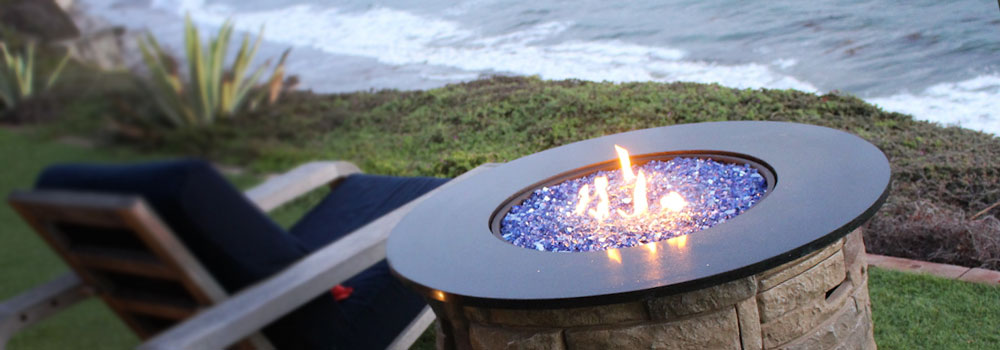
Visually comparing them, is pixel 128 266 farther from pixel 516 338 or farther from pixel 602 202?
pixel 602 202

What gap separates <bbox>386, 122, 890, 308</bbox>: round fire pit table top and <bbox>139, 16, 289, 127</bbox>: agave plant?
2.02 m

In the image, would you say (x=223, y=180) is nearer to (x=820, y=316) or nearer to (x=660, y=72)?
(x=820, y=316)

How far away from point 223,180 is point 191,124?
227 cm

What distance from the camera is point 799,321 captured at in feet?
4.80

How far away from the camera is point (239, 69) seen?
14.8 feet

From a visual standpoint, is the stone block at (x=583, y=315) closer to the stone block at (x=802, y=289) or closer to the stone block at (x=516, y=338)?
the stone block at (x=516, y=338)

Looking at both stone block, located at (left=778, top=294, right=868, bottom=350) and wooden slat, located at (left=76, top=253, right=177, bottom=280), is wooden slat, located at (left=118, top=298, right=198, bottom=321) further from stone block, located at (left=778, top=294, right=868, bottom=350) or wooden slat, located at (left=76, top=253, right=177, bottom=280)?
stone block, located at (left=778, top=294, right=868, bottom=350)

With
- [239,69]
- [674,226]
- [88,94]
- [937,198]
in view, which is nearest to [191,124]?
[88,94]

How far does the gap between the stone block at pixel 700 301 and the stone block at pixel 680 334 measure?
0.7 inches

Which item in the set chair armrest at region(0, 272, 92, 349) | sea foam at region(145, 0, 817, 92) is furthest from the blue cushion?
sea foam at region(145, 0, 817, 92)

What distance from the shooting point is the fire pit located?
4.39 feet

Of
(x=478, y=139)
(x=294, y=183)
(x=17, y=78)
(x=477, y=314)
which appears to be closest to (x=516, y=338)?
(x=477, y=314)

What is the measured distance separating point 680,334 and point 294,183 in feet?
5.63

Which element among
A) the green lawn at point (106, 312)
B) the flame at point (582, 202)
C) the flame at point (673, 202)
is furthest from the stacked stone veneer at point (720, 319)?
the green lawn at point (106, 312)
